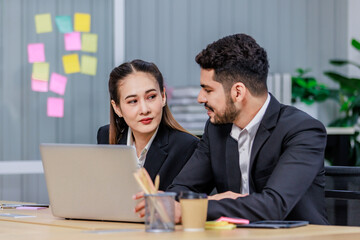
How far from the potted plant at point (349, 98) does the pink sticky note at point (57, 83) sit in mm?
1947

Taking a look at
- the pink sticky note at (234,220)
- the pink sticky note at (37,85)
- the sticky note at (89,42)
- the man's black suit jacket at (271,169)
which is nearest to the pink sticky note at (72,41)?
the sticky note at (89,42)

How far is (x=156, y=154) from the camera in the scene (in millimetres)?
2486

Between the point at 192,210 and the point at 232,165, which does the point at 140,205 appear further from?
the point at 232,165

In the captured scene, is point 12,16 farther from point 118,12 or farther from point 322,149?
point 322,149

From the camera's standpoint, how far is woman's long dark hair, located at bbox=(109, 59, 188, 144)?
8.52ft

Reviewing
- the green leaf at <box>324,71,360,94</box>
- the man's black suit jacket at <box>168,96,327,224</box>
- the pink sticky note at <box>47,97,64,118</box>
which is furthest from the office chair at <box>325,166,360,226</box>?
the green leaf at <box>324,71,360,94</box>

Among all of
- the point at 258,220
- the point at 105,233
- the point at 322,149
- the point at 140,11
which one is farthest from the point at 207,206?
the point at 140,11

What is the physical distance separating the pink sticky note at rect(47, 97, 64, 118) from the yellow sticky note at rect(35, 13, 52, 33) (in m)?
0.42

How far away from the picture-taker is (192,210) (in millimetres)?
1590

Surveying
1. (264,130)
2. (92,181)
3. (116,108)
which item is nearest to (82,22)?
(116,108)

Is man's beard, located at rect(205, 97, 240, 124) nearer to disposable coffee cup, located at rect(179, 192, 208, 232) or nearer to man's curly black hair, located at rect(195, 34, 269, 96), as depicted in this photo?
man's curly black hair, located at rect(195, 34, 269, 96)

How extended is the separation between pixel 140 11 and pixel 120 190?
9.26 ft

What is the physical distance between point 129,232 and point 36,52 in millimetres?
2672

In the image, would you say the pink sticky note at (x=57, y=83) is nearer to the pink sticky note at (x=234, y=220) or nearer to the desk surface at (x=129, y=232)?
the desk surface at (x=129, y=232)
